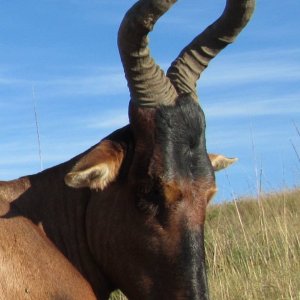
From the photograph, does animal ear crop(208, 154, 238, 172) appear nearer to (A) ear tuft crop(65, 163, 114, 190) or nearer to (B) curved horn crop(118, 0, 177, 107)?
(B) curved horn crop(118, 0, 177, 107)

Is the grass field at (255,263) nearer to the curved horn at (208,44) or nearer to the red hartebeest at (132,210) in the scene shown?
the red hartebeest at (132,210)

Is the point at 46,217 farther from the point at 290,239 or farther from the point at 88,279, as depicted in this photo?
the point at 290,239

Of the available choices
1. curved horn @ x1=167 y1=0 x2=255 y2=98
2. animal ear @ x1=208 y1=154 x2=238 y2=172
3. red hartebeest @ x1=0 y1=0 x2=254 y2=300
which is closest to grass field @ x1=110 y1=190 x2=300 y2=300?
animal ear @ x1=208 y1=154 x2=238 y2=172

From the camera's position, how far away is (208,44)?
8344mm

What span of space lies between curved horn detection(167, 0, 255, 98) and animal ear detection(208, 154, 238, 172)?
0.91 m

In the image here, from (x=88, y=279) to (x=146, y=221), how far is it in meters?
0.74

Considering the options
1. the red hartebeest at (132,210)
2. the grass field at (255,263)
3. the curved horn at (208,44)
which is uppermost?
the curved horn at (208,44)

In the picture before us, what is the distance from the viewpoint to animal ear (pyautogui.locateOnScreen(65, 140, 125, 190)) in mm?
7188

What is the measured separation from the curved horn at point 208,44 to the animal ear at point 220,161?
2.97 feet

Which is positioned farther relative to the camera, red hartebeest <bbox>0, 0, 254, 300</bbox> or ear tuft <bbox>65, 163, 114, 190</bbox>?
red hartebeest <bbox>0, 0, 254, 300</bbox>

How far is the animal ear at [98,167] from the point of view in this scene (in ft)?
23.6

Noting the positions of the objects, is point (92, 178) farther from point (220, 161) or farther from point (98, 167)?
point (220, 161)

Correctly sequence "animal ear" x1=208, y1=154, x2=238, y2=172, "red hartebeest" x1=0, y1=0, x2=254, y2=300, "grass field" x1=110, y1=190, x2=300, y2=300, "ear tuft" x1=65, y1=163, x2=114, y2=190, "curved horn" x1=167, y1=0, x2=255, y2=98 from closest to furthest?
"ear tuft" x1=65, y1=163, x2=114, y2=190 < "red hartebeest" x1=0, y1=0, x2=254, y2=300 < "curved horn" x1=167, y1=0, x2=255, y2=98 < "animal ear" x1=208, y1=154, x2=238, y2=172 < "grass field" x1=110, y1=190, x2=300, y2=300

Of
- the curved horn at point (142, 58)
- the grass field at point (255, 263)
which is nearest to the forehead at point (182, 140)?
the curved horn at point (142, 58)
